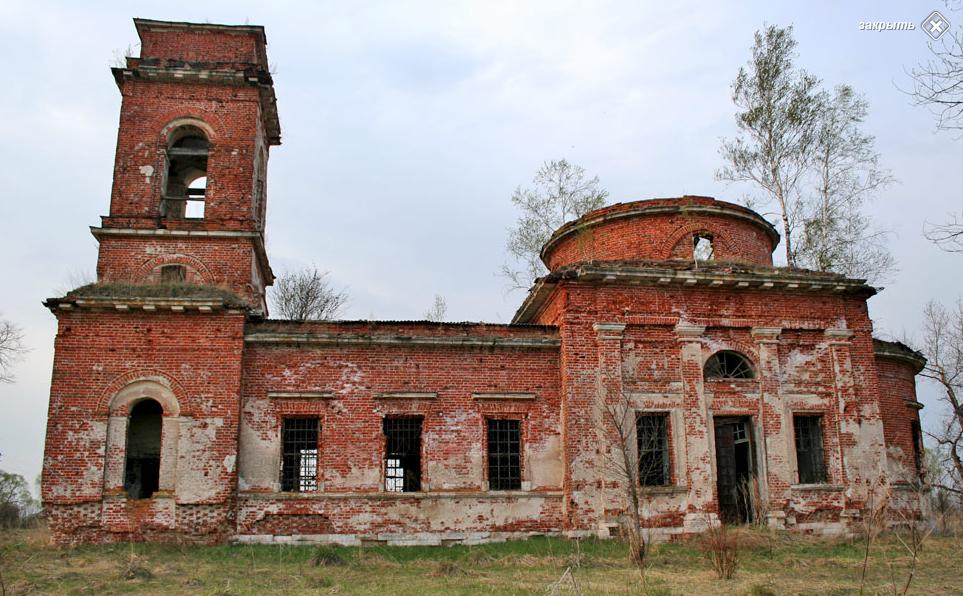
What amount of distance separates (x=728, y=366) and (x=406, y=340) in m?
6.94

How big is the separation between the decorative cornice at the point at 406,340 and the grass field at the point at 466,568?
3.92 m

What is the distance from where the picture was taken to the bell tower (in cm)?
1691

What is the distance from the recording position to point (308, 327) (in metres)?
15.9

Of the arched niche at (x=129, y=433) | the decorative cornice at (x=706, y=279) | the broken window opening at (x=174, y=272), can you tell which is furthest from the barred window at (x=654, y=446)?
the broken window opening at (x=174, y=272)

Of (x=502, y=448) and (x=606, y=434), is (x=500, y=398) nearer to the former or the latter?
(x=502, y=448)

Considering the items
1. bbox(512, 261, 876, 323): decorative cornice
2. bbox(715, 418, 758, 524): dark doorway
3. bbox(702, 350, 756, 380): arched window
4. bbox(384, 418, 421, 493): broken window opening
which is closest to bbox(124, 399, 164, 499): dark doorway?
bbox(384, 418, 421, 493): broken window opening

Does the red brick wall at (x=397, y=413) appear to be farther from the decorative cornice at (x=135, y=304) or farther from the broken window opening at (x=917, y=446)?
the broken window opening at (x=917, y=446)

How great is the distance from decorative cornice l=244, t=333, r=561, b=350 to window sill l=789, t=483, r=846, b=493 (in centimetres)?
565

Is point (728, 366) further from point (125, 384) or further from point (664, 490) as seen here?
point (125, 384)

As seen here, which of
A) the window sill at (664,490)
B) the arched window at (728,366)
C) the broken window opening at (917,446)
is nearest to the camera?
the window sill at (664,490)

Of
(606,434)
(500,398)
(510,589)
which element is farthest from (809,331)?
(510,589)

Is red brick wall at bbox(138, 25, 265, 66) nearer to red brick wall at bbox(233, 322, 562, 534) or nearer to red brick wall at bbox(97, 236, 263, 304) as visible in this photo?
red brick wall at bbox(97, 236, 263, 304)

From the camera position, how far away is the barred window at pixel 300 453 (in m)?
15.4

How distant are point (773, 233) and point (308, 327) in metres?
11.8
